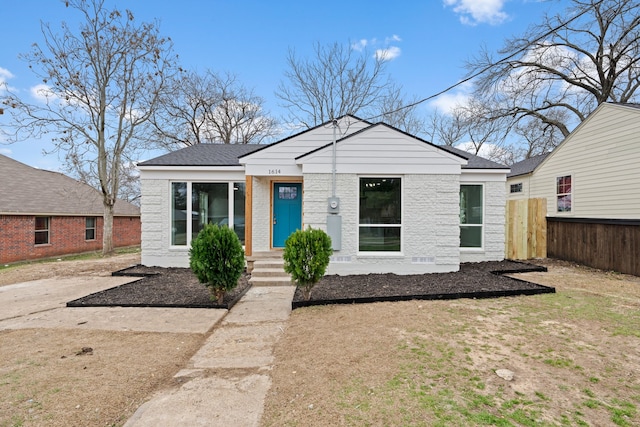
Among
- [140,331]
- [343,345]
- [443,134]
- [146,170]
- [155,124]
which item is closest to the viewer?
[343,345]

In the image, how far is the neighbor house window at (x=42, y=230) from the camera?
51.2 feet

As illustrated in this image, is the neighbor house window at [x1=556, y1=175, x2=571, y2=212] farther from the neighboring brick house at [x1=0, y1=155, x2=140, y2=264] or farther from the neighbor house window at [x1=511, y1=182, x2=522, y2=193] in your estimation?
the neighboring brick house at [x1=0, y1=155, x2=140, y2=264]

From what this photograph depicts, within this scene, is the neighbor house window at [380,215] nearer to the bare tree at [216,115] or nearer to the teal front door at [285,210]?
the teal front door at [285,210]

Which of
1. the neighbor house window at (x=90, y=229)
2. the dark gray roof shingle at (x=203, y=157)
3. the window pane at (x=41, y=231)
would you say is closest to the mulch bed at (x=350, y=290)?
the dark gray roof shingle at (x=203, y=157)

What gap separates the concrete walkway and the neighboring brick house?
1588 centimetres

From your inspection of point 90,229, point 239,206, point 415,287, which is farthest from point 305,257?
point 90,229

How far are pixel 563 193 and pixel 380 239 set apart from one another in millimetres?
9561

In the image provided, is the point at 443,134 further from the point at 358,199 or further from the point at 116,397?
the point at 116,397

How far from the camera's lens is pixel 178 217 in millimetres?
9180

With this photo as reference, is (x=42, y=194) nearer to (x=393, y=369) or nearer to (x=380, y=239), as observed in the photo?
(x=380, y=239)

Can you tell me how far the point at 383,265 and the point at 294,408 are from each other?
18.1 feet

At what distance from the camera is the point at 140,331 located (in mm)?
4410

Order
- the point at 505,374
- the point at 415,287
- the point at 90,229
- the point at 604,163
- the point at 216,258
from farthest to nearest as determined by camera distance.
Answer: the point at 90,229, the point at 604,163, the point at 415,287, the point at 216,258, the point at 505,374

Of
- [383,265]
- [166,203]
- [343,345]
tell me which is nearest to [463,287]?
[383,265]
